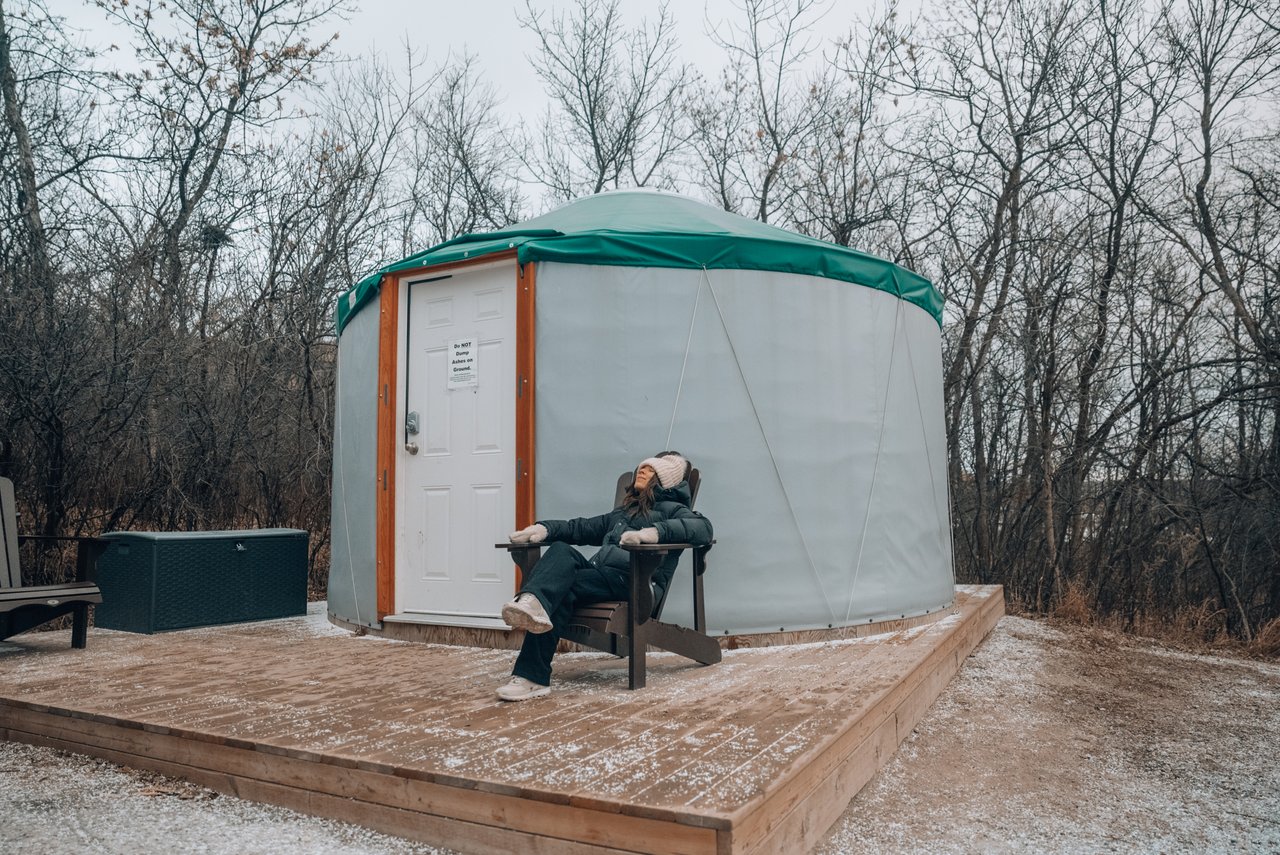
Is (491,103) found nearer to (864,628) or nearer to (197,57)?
(197,57)

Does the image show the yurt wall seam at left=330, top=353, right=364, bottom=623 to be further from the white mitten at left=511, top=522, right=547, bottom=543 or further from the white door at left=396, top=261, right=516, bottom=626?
the white mitten at left=511, top=522, right=547, bottom=543

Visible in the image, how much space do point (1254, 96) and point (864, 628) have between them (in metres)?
→ 6.65

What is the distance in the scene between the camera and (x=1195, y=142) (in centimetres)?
784

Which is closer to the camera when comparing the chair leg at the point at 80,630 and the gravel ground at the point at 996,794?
the gravel ground at the point at 996,794

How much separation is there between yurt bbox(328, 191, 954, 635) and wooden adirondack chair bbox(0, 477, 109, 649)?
1.07 metres

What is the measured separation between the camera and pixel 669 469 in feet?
10.1

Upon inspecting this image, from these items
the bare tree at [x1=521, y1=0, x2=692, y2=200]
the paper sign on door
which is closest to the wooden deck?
the paper sign on door

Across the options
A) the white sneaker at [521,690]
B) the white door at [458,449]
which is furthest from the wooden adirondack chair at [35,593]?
the white sneaker at [521,690]

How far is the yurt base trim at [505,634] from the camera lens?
3.65m

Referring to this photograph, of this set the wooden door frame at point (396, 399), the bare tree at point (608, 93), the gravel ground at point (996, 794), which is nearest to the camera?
the gravel ground at point (996, 794)

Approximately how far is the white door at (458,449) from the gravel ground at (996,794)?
1567 mm

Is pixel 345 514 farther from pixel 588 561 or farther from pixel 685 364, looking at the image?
pixel 588 561

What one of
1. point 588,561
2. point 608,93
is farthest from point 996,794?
point 608,93

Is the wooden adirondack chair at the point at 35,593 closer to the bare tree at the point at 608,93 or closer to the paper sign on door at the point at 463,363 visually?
the paper sign on door at the point at 463,363
